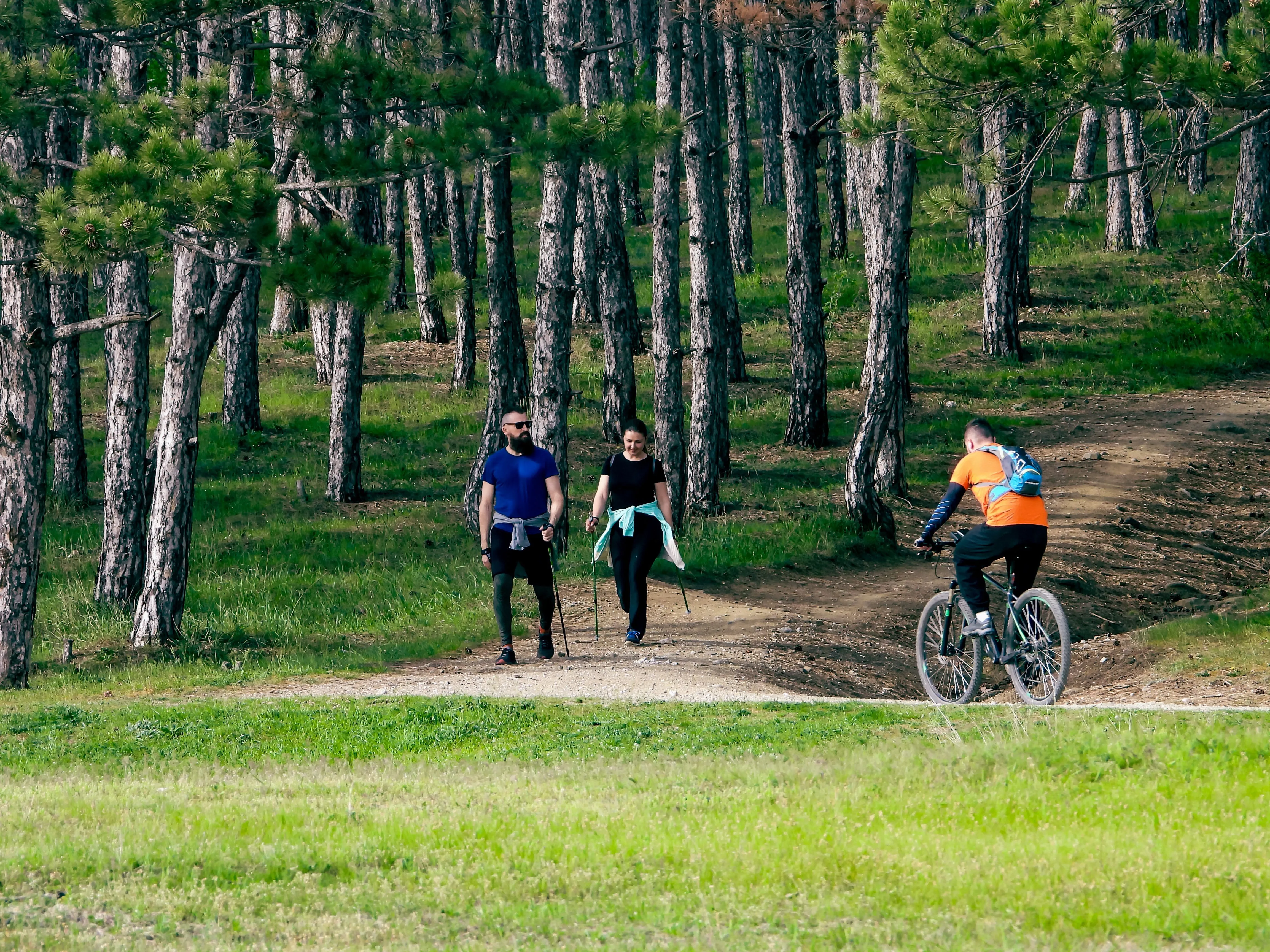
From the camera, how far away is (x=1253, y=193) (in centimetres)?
3133

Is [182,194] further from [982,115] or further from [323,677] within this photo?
[982,115]

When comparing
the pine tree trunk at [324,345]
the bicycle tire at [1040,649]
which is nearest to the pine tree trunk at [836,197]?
the pine tree trunk at [324,345]

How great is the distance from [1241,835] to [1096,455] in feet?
53.4

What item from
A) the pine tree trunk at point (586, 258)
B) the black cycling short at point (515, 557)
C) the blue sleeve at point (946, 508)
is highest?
the pine tree trunk at point (586, 258)

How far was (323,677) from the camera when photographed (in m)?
11.0

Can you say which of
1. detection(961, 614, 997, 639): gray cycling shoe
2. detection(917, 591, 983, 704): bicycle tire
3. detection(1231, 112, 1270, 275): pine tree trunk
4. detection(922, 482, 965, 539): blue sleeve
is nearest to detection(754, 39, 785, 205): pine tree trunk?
detection(1231, 112, 1270, 275): pine tree trunk

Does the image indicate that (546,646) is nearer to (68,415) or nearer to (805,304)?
(68,415)

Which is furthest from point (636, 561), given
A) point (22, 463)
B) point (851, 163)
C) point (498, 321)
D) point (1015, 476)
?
point (851, 163)

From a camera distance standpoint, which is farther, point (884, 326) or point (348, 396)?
point (348, 396)

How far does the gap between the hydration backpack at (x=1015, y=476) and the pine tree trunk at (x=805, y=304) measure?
12.1m

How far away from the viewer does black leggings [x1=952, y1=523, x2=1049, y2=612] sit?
930 centimetres

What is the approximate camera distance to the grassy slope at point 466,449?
1314 centimetres

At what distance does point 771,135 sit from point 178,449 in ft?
114

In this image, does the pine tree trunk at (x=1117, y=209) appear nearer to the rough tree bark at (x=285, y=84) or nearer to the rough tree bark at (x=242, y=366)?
the rough tree bark at (x=285, y=84)
